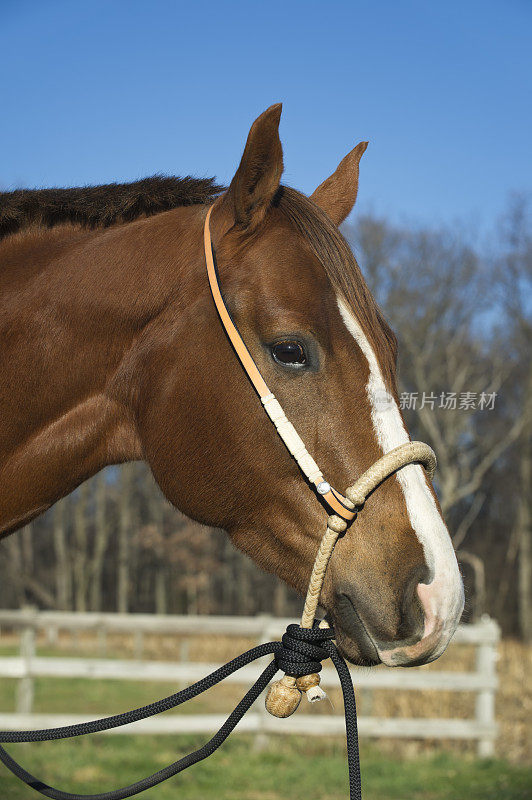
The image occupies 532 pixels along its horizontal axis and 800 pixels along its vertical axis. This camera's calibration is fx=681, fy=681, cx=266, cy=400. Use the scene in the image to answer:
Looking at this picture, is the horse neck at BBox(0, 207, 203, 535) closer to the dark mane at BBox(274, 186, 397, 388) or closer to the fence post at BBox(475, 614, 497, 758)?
the dark mane at BBox(274, 186, 397, 388)

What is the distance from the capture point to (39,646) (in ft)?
72.8

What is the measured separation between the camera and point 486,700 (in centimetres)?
814

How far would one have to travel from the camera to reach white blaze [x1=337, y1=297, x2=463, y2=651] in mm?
1631

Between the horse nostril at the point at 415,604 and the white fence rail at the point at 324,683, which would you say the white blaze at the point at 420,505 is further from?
the white fence rail at the point at 324,683

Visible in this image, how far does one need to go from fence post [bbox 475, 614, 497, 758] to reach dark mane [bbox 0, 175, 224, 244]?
777cm

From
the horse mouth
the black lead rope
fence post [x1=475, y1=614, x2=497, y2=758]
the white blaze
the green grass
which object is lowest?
the green grass

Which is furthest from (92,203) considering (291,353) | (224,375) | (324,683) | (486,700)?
(486,700)

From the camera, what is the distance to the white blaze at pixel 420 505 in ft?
5.35

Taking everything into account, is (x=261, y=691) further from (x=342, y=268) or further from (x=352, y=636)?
(x=342, y=268)

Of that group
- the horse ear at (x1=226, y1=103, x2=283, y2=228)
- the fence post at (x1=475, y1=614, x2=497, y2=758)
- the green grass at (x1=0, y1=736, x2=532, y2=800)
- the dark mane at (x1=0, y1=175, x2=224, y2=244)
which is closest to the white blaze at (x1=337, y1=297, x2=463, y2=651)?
the horse ear at (x1=226, y1=103, x2=283, y2=228)

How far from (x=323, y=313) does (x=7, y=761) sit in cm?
176

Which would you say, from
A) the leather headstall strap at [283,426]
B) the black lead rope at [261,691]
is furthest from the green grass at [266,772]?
the leather headstall strap at [283,426]

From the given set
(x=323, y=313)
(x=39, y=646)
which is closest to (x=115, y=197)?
(x=323, y=313)

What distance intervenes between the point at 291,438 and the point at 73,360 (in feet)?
2.33
